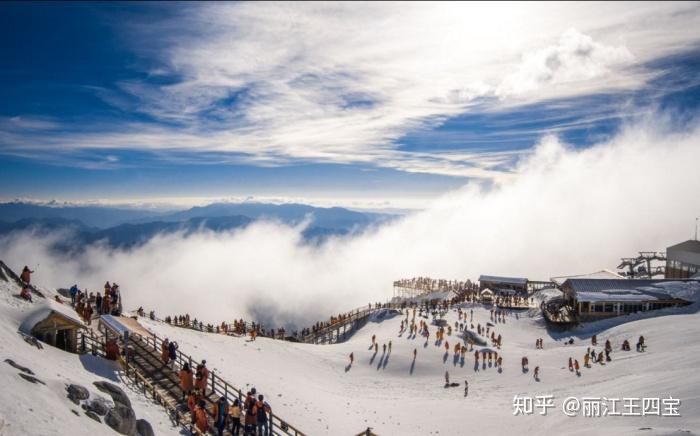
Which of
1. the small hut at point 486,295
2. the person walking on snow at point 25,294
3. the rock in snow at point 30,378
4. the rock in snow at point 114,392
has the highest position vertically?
the person walking on snow at point 25,294

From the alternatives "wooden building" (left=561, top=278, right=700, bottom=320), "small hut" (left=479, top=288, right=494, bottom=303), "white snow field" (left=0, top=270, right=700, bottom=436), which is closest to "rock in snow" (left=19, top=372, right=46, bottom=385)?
"white snow field" (left=0, top=270, right=700, bottom=436)

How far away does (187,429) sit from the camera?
15.9m

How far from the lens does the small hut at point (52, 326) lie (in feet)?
57.9

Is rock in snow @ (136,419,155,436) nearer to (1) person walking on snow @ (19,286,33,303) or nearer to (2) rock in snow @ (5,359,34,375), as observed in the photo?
(2) rock in snow @ (5,359,34,375)

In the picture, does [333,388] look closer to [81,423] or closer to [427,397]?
[427,397]

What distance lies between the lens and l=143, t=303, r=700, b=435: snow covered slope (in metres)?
20.8

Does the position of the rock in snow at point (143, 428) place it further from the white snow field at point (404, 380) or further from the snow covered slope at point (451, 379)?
the snow covered slope at point (451, 379)

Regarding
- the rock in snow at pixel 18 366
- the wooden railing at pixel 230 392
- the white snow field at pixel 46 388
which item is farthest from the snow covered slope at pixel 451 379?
the rock in snow at pixel 18 366

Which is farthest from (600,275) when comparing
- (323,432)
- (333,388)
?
(323,432)

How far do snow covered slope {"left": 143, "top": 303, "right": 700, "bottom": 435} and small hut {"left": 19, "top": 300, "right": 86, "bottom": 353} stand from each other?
9376 mm

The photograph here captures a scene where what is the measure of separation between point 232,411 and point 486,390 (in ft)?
69.3

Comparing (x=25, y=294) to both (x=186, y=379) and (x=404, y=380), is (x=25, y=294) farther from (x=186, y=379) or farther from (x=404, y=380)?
(x=404, y=380)

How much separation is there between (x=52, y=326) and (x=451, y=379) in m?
27.2

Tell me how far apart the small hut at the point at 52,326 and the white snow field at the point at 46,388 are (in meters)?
0.45
